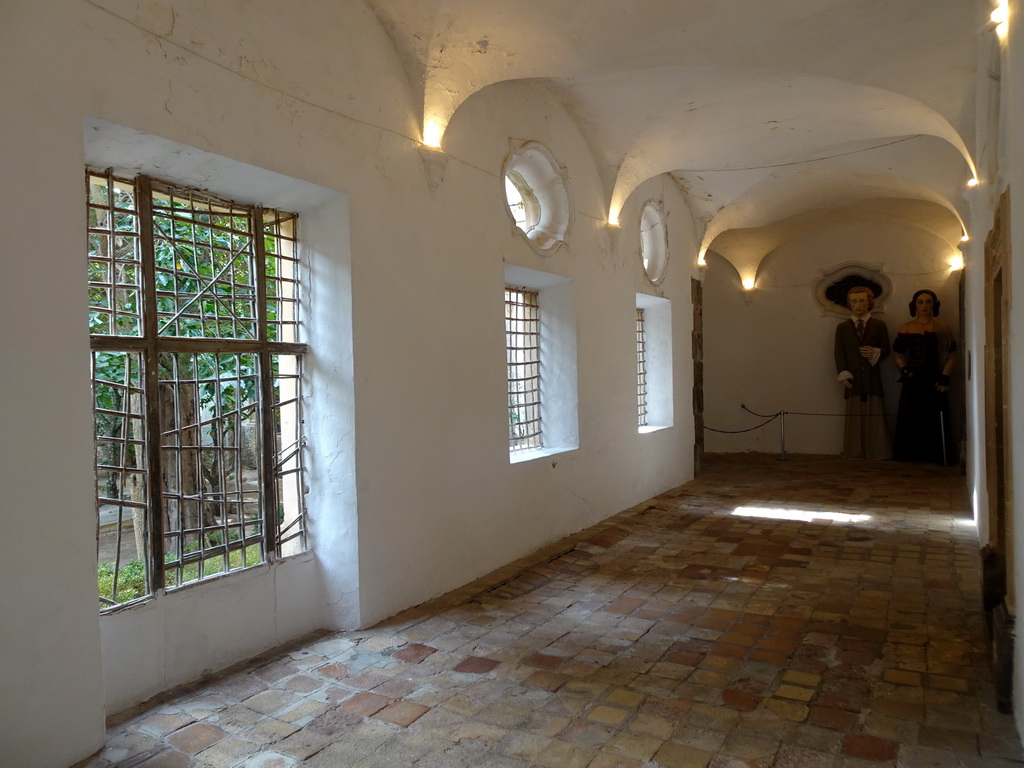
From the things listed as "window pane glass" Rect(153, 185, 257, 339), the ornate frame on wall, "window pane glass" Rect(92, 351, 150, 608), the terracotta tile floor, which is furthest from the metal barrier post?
"window pane glass" Rect(92, 351, 150, 608)

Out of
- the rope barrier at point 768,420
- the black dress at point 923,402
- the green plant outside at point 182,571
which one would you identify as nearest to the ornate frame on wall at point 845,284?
the black dress at point 923,402

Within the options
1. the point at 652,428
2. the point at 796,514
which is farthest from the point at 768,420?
the point at 796,514

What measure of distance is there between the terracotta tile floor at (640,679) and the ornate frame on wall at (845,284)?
6835 millimetres

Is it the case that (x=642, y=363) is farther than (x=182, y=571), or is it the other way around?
(x=642, y=363)

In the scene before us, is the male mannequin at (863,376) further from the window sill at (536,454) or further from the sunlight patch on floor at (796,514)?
the window sill at (536,454)

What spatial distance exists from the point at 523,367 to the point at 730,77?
283cm

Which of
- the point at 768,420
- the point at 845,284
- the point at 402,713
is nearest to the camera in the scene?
the point at 402,713

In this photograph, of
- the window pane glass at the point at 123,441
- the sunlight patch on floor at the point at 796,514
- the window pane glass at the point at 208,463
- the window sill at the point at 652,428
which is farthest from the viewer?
the window sill at the point at 652,428

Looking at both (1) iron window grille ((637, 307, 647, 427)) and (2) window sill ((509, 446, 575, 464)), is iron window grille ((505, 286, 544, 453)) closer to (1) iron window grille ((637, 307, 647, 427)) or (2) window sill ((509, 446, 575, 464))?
(2) window sill ((509, 446, 575, 464))

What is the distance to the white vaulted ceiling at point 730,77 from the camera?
4336mm

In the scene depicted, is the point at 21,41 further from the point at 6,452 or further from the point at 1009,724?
the point at 1009,724

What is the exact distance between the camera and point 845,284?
464 inches

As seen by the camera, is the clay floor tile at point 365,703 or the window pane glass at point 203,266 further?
the window pane glass at point 203,266

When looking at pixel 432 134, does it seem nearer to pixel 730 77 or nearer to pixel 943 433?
pixel 730 77
